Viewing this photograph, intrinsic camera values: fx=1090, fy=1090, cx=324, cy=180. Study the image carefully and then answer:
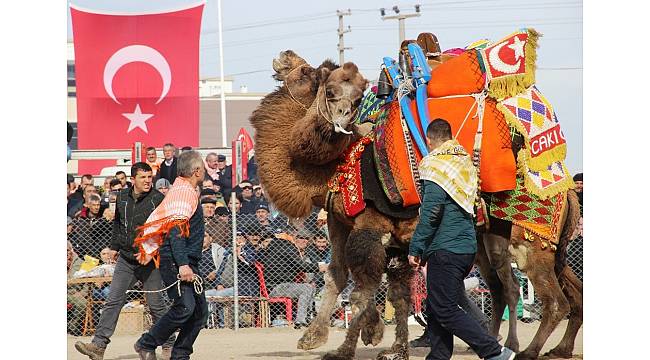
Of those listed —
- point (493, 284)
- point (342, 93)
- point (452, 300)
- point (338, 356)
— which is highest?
point (342, 93)

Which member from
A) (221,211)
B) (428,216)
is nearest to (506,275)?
(428,216)

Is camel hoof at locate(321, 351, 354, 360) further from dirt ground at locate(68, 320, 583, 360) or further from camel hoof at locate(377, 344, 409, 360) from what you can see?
dirt ground at locate(68, 320, 583, 360)

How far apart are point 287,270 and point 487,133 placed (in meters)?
5.70

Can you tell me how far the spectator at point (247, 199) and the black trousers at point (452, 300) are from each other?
7.41 meters

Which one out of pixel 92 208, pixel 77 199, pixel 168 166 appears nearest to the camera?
pixel 92 208

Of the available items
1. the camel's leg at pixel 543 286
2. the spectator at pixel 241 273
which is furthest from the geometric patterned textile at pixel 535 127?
the spectator at pixel 241 273

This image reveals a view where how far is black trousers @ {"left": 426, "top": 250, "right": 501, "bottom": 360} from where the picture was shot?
7227mm

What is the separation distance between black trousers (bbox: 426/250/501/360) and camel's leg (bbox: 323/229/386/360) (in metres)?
0.96

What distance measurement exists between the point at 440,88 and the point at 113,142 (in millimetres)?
13170

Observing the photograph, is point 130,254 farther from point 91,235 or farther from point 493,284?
point 91,235

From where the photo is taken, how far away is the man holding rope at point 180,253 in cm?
852

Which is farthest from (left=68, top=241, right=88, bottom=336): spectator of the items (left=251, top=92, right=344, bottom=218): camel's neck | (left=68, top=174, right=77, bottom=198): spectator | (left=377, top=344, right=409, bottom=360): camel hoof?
(left=377, top=344, right=409, bottom=360): camel hoof

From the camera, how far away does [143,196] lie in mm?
9398

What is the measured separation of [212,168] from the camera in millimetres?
15938
